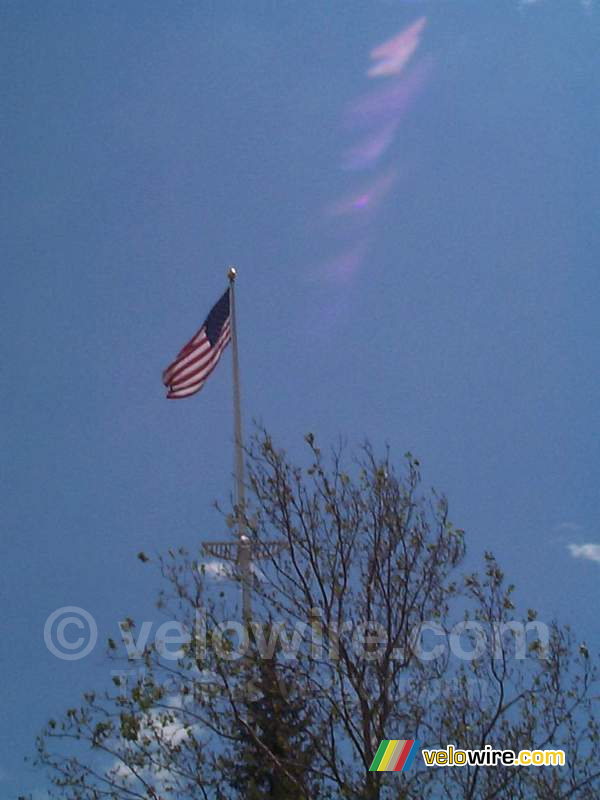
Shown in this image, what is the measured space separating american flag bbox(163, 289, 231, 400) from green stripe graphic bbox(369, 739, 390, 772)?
31.4 ft

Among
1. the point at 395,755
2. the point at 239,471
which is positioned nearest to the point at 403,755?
the point at 395,755

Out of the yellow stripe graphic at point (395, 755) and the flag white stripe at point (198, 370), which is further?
the flag white stripe at point (198, 370)

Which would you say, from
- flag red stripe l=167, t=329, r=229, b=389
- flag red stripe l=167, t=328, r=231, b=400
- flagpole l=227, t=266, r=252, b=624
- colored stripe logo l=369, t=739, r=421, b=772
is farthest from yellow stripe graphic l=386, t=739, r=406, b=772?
flag red stripe l=167, t=329, r=229, b=389

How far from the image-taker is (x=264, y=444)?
15039 mm

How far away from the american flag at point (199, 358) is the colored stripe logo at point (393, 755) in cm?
953

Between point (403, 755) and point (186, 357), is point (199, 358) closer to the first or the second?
point (186, 357)

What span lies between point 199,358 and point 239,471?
9.27 feet

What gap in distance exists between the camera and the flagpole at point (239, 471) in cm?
1473

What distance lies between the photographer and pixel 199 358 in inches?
858

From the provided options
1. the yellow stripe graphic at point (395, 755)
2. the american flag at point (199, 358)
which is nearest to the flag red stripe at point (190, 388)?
the american flag at point (199, 358)

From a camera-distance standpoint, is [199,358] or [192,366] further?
[199,358]

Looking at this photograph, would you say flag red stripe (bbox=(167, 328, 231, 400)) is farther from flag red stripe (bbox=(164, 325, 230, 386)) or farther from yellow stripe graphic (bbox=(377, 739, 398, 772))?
yellow stripe graphic (bbox=(377, 739, 398, 772))

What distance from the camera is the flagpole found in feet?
48.3

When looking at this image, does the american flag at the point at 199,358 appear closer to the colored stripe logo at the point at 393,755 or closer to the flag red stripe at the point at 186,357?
the flag red stripe at the point at 186,357
